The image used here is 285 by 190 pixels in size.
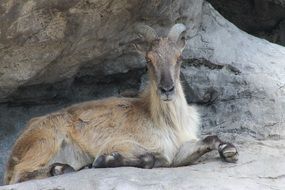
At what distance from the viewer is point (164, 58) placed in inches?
320

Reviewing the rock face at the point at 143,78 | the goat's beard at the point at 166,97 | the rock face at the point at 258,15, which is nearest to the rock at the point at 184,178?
the rock face at the point at 143,78

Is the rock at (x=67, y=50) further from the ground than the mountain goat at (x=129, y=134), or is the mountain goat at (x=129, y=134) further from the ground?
the rock at (x=67, y=50)

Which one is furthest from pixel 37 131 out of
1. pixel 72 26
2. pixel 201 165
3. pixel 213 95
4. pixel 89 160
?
pixel 213 95

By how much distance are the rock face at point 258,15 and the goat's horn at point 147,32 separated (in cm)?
354

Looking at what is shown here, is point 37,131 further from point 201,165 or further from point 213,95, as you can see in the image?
point 213,95

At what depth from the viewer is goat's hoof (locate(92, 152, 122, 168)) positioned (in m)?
7.72

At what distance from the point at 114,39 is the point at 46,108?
1326mm

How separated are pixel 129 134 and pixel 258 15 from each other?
4441 millimetres

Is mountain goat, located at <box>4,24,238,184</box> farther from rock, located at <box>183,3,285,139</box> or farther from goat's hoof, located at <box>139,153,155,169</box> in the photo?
rock, located at <box>183,3,285,139</box>

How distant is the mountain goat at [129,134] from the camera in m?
7.87

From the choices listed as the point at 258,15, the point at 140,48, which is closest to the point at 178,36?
the point at 140,48

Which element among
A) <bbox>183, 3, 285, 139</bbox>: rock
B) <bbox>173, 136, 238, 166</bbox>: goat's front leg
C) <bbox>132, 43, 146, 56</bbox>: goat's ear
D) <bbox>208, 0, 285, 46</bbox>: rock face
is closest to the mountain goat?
<bbox>173, 136, 238, 166</bbox>: goat's front leg

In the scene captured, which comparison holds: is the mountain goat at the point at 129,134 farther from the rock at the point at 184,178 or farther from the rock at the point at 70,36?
the rock at the point at 70,36

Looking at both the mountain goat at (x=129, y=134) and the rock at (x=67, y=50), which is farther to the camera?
the mountain goat at (x=129, y=134)
